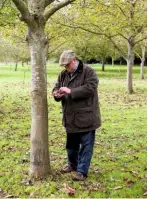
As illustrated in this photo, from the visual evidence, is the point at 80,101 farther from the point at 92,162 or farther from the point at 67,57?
the point at 92,162

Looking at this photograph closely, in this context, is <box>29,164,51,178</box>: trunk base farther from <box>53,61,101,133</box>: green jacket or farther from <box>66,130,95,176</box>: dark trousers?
<box>53,61,101,133</box>: green jacket

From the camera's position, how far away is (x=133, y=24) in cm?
1930

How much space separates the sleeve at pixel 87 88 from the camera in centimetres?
563

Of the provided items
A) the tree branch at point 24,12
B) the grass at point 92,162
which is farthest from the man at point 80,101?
the tree branch at point 24,12

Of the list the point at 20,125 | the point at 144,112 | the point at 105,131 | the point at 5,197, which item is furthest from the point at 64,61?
the point at 144,112

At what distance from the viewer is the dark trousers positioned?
594 centimetres

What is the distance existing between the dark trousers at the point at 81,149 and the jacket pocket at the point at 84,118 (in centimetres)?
18

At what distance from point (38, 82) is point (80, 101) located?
0.83 m

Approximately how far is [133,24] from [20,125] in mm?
10829

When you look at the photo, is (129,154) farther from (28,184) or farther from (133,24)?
(133,24)

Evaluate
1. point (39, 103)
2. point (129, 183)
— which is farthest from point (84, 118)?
point (129, 183)

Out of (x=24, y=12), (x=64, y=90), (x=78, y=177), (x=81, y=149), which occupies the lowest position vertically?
(x=78, y=177)

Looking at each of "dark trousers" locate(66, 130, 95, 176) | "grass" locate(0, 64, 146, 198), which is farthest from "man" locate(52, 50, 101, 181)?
"grass" locate(0, 64, 146, 198)

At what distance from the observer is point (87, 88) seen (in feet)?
18.5
